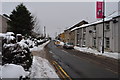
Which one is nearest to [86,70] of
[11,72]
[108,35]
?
[11,72]

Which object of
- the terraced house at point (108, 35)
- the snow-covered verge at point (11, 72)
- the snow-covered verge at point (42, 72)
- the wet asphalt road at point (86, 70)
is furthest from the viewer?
the terraced house at point (108, 35)

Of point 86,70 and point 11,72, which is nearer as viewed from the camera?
point 11,72

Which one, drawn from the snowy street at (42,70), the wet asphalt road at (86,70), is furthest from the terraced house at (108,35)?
the snowy street at (42,70)

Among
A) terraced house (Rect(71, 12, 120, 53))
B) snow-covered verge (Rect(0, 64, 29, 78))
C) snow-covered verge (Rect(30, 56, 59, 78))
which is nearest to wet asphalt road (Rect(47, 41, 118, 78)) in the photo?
snow-covered verge (Rect(30, 56, 59, 78))

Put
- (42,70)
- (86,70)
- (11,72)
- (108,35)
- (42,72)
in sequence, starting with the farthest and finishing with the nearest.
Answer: (108,35) < (86,70) < (42,70) < (42,72) < (11,72)

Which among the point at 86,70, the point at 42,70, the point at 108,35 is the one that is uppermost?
the point at 108,35

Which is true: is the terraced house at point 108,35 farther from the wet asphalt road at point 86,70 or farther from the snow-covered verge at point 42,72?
the snow-covered verge at point 42,72

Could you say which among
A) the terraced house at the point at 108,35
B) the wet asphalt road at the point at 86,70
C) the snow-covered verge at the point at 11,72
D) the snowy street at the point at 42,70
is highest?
the terraced house at the point at 108,35

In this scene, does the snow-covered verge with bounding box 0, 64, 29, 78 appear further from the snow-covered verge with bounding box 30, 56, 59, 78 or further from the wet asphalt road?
the wet asphalt road

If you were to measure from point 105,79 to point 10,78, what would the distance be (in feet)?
16.0

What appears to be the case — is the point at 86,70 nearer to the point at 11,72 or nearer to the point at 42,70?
the point at 42,70

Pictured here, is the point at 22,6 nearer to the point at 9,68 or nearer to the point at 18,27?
the point at 18,27

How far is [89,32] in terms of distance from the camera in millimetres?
33719

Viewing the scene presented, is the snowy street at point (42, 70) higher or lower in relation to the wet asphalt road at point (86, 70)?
higher
